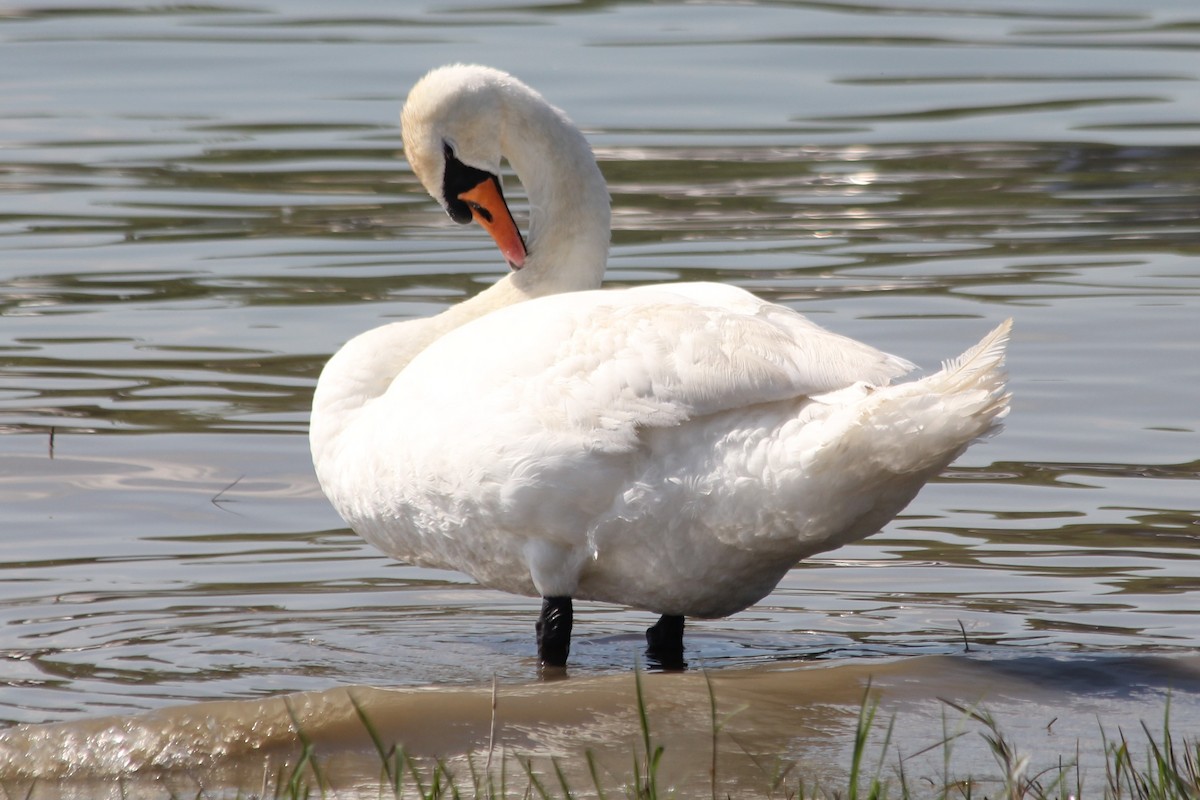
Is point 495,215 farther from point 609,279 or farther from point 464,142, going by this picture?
point 609,279

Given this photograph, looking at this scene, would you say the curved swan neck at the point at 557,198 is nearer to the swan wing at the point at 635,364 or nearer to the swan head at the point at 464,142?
the swan head at the point at 464,142

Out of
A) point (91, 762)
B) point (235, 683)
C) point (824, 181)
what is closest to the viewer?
point (91, 762)

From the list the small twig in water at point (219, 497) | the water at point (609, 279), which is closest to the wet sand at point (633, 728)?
the water at point (609, 279)

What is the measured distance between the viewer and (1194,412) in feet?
28.3

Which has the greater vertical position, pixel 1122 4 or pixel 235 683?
pixel 1122 4

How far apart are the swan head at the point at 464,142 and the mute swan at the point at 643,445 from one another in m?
0.82

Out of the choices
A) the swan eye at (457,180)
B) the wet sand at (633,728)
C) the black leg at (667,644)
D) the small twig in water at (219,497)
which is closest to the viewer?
the wet sand at (633,728)

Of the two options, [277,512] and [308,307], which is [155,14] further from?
[277,512]

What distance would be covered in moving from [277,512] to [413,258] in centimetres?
451

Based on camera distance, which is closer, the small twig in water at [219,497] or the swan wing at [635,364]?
the swan wing at [635,364]

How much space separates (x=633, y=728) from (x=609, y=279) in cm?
643

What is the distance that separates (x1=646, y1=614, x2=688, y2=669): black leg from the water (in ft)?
0.37

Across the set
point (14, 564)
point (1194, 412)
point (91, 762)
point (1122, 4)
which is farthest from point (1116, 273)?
point (1122, 4)

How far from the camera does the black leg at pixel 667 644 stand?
6.02 m
